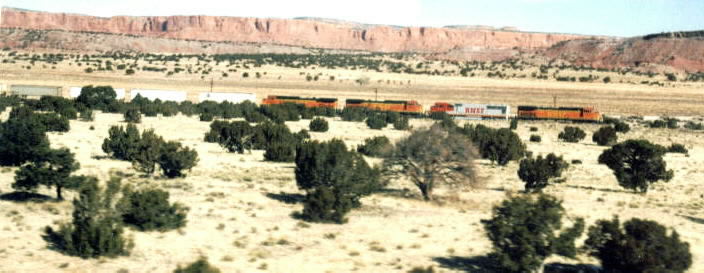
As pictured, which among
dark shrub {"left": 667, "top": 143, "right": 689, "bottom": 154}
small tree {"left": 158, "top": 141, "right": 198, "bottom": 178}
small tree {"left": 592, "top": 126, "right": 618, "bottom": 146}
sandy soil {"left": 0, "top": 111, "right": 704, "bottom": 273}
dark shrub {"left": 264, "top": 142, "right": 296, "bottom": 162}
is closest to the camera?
sandy soil {"left": 0, "top": 111, "right": 704, "bottom": 273}

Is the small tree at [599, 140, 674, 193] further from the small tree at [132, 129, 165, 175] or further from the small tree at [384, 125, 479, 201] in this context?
the small tree at [132, 129, 165, 175]

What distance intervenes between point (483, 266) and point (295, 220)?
24.0 feet

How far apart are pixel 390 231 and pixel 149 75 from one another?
93379mm

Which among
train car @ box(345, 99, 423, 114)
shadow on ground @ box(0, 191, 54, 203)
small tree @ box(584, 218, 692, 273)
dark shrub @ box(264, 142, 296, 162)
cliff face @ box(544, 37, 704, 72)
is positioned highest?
cliff face @ box(544, 37, 704, 72)

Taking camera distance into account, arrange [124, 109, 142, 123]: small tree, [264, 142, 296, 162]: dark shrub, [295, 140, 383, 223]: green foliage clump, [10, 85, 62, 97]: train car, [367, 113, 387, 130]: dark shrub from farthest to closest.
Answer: [10, 85, 62, 97]: train car
[367, 113, 387, 130]: dark shrub
[124, 109, 142, 123]: small tree
[264, 142, 296, 162]: dark shrub
[295, 140, 383, 223]: green foliage clump

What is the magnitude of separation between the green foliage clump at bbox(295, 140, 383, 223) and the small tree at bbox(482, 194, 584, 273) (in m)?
6.51

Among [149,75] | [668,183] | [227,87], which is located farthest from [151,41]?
[668,183]

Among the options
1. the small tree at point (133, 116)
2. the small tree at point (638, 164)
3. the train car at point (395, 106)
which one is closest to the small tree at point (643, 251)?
the small tree at point (638, 164)

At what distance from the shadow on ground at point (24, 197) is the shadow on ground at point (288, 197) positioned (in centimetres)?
800

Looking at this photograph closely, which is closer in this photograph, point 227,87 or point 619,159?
point 619,159

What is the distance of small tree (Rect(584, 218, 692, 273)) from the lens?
1734 centimetres

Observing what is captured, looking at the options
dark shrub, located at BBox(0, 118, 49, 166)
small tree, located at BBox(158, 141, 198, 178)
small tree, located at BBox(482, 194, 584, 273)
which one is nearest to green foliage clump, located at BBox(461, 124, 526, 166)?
small tree, located at BBox(158, 141, 198, 178)

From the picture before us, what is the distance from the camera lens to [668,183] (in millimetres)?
35594

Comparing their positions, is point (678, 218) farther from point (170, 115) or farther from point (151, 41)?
point (151, 41)
